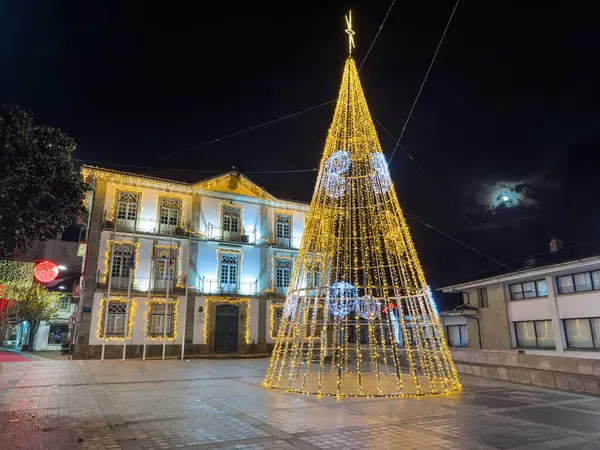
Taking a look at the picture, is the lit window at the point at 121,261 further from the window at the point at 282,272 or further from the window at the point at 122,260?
the window at the point at 282,272

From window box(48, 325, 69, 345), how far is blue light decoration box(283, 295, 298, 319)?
3485 centimetres

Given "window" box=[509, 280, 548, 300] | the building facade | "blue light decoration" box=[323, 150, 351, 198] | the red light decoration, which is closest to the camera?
"blue light decoration" box=[323, 150, 351, 198]

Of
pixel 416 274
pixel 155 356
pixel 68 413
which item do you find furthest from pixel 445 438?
pixel 155 356

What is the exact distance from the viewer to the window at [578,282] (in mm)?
19320

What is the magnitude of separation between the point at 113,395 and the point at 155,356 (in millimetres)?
15835

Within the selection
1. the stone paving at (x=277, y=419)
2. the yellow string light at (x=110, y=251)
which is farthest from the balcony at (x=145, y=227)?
the stone paving at (x=277, y=419)

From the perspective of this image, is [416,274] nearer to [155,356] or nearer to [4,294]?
[155,356]

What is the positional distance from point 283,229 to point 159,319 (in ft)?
36.7

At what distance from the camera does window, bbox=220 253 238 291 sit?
29031 mm

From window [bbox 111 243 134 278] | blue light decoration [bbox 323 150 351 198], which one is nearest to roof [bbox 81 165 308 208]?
window [bbox 111 243 134 278]

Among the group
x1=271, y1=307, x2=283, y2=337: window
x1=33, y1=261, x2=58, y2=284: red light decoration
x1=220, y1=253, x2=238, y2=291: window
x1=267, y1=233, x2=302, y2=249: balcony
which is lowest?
x1=271, y1=307, x2=283, y2=337: window

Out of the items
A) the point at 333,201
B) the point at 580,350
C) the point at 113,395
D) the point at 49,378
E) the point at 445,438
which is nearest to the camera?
the point at 445,438

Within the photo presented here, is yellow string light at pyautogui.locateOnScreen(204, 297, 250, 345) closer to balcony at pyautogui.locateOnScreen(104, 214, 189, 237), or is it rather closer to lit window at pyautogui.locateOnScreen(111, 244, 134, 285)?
balcony at pyautogui.locateOnScreen(104, 214, 189, 237)

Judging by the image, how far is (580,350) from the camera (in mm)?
19609
